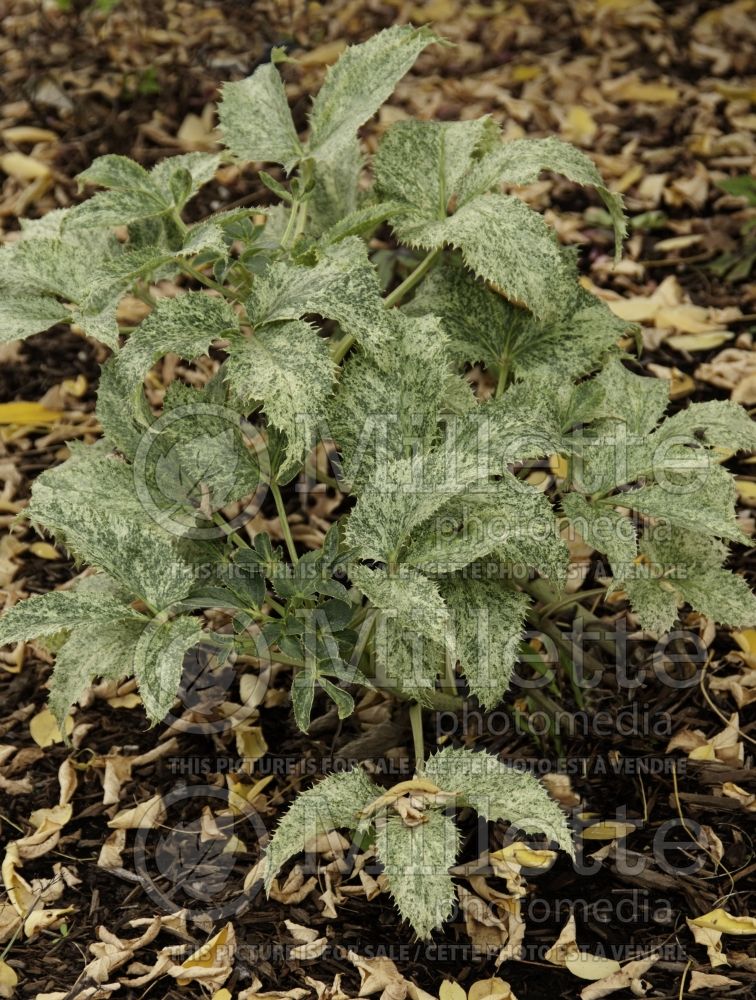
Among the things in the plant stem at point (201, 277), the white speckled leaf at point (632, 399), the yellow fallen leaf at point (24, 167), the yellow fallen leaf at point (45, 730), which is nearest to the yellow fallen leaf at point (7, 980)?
the yellow fallen leaf at point (45, 730)

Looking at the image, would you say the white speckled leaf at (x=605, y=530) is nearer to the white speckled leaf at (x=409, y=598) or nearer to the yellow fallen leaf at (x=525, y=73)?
the white speckled leaf at (x=409, y=598)

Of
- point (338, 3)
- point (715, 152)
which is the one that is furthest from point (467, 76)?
point (715, 152)

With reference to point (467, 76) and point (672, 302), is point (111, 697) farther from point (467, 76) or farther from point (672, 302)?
point (467, 76)

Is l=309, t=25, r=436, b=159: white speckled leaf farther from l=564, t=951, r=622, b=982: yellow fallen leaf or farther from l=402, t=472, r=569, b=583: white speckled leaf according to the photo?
l=564, t=951, r=622, b=982: yellow fallen leaf

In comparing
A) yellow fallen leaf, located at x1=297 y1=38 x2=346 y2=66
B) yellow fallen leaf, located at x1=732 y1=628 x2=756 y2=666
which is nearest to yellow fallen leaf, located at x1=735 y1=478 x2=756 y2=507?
yellow fallen leaf, located at x1=732 y1=628 x2=756 y2=666

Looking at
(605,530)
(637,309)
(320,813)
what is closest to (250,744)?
(320,813)
